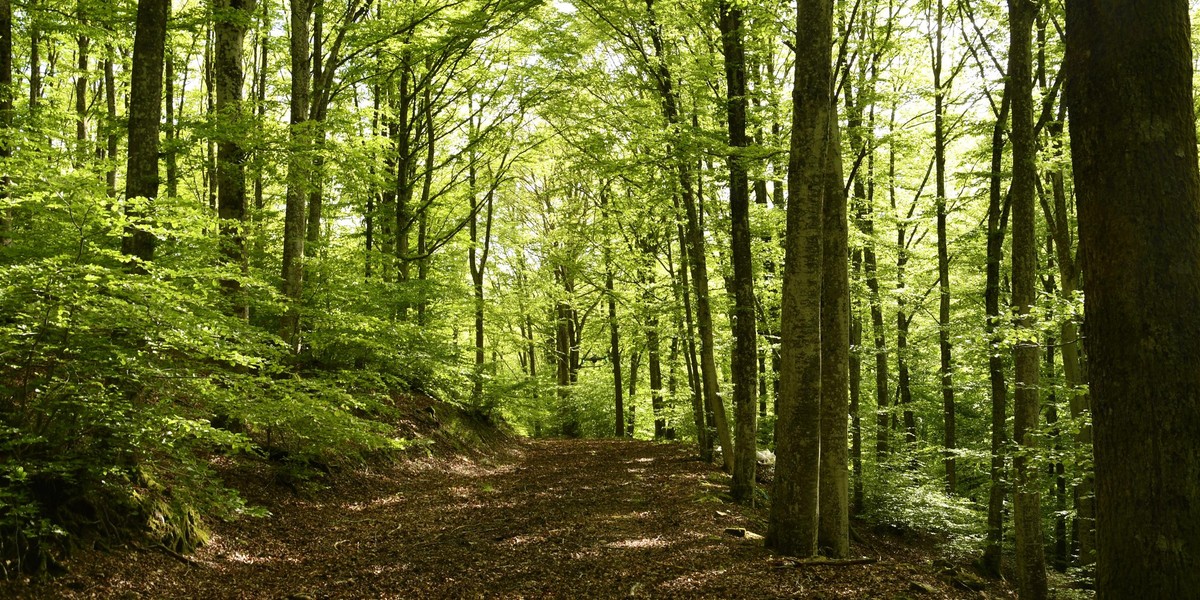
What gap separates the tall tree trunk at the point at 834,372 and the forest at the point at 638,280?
Answer: 0.04m

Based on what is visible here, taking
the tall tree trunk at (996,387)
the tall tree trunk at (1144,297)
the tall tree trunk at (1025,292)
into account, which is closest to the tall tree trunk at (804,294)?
the tall tree trunk at (1025,292)

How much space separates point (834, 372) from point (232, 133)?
830 cm

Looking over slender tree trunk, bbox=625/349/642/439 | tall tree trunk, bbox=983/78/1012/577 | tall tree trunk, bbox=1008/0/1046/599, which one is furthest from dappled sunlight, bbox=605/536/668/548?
slender tree trunk, bbox=625/349/642/439

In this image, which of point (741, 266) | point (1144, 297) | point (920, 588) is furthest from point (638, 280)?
point (1144, 297)

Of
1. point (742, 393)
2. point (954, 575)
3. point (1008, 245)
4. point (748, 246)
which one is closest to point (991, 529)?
point (954, 575)

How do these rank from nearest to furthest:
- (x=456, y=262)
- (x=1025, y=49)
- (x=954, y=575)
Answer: (x=1025, y=49), (x=954, y=575), (x=456, y=262)

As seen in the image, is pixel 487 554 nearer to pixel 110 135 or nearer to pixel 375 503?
pixel 375 503

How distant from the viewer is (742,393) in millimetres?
11133

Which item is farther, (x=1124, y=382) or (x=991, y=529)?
(x=991, y=529)

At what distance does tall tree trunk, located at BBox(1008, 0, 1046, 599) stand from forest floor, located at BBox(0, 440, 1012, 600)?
93 cm

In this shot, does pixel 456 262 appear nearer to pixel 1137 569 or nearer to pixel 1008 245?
pixel 1008 245

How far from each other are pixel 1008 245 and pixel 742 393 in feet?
39.5

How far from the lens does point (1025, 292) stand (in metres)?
8.62

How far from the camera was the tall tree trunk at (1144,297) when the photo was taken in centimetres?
296
